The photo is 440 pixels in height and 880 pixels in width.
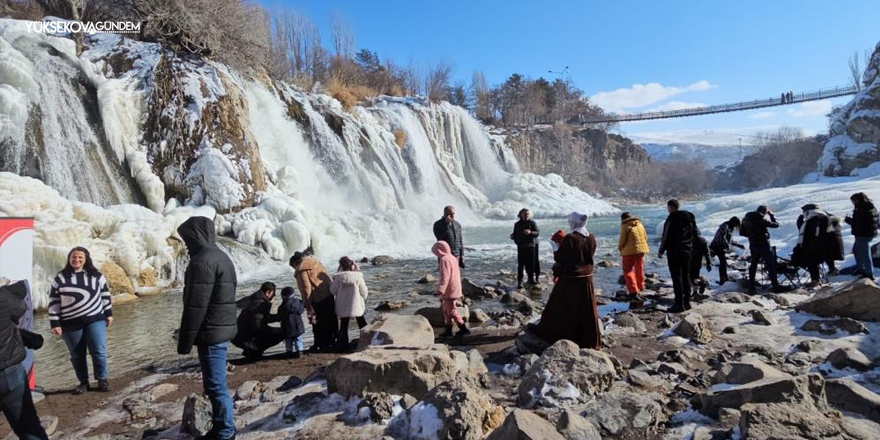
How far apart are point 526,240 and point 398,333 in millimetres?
4148

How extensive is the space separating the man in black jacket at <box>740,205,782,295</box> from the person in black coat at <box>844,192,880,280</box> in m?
1.12

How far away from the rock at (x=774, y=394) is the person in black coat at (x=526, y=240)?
513 centimetres

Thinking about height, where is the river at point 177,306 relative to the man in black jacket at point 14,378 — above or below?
below

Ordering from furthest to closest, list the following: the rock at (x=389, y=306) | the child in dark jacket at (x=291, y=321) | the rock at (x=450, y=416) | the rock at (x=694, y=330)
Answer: the rock at (x=389, y=306) → the child in dark jacket at (x=291, y=321) → the rock at (x=694, y=330) → the rock at (x=450, y=416)

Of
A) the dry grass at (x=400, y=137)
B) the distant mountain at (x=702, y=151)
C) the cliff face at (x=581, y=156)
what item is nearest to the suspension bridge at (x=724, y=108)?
the cliff face at (x=581, y=156)

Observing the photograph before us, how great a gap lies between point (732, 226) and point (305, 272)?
286 inches

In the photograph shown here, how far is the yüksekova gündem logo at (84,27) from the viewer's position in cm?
1586

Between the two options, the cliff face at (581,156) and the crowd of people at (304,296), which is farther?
the cliff face at (581,156)

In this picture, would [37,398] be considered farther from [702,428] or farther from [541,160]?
[541,160]

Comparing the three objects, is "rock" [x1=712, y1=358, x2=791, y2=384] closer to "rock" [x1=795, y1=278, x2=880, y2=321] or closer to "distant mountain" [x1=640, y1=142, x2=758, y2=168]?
"rock" [x1=795, y1=278, x2=880, y2=321]

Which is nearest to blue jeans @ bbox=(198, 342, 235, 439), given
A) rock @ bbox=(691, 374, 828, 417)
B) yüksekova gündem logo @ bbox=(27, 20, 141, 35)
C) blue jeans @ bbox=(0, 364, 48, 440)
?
blue jeans @ bbox=(0, 364, 48, 440)

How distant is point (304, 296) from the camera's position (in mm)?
5750

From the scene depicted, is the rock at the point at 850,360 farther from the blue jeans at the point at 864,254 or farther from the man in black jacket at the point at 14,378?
the man in black jacket at the point at 14,378

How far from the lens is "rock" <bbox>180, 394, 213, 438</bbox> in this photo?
3508mm
